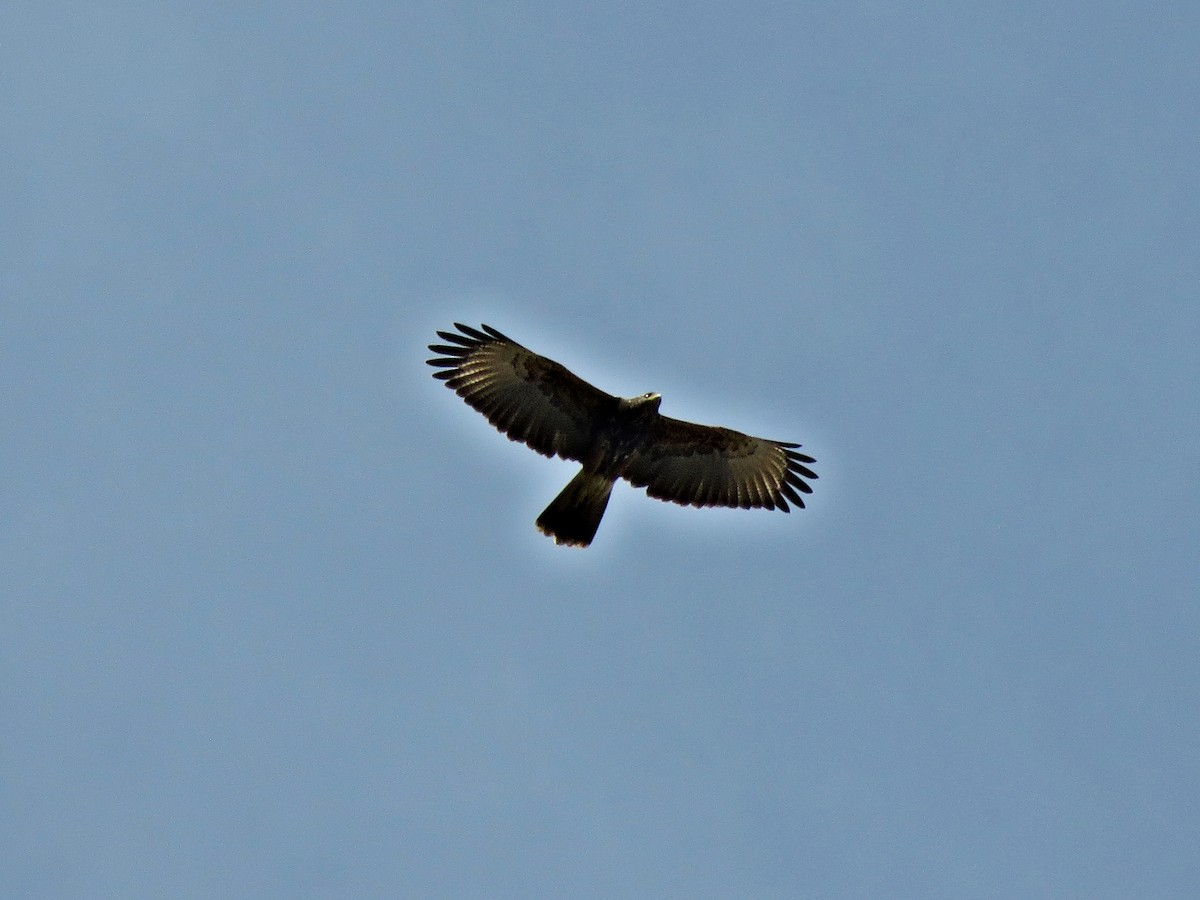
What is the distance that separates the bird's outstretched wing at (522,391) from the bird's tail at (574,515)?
34 cm

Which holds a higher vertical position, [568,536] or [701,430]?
[701,430]

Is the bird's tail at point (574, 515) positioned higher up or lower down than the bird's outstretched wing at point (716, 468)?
lower down

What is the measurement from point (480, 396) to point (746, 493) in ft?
11.8

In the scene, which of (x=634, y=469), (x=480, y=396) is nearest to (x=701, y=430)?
(x=634, y=469)

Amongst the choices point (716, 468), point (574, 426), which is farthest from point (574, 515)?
point (716, 468)

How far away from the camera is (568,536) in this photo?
19266 millimetres

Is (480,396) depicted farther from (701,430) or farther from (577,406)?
(701,430)

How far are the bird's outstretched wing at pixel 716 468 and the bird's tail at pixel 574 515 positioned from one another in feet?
2.06

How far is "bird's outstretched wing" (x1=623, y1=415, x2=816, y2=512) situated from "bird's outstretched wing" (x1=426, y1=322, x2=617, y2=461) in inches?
32.5

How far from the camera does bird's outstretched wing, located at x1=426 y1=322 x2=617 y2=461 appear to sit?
62.5ft

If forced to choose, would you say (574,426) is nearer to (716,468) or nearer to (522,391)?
(522,391)

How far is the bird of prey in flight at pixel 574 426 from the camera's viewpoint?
1909 cm

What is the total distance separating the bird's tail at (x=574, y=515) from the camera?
19.3 metres

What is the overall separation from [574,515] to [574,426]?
1063 mm
